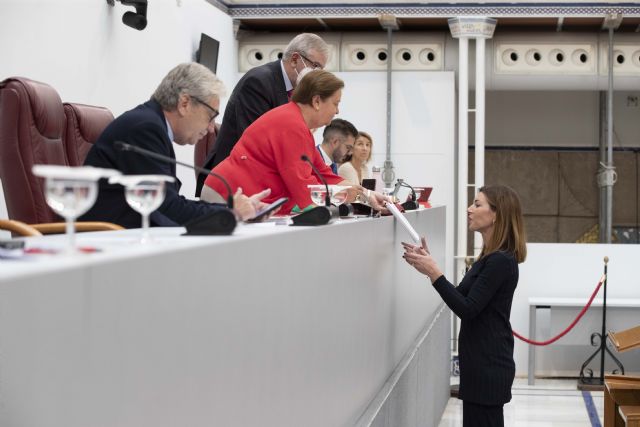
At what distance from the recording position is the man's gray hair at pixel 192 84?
3127 millimetres

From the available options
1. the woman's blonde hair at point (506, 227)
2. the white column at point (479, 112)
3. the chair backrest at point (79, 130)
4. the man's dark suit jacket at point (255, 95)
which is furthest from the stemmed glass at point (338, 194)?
the white column at point (479, 112)

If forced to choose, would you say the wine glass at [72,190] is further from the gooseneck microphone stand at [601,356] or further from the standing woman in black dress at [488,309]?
the gooseneck microphone stand at [601,356]

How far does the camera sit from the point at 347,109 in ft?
33.1

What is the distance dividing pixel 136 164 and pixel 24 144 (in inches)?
42.4

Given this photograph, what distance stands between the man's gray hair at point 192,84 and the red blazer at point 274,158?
1.08 ft

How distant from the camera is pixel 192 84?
3.13 meters

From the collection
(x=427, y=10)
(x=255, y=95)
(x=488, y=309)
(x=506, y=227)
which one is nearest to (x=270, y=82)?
(x=255, y=95)

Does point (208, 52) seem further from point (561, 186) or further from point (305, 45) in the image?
point (561, 186)

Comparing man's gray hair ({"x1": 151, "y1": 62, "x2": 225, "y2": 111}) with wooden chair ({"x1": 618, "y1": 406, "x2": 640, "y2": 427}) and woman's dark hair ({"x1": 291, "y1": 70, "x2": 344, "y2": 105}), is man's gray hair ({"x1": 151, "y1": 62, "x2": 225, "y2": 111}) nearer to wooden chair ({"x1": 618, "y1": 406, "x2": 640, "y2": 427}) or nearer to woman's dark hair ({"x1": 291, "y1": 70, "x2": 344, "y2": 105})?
woman's dark hair ({"x1": 291, "y1": 70, "x2": 344, "y2": 105})

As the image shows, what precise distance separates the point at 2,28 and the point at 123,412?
4005 mm

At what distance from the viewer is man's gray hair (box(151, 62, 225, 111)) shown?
123 inches

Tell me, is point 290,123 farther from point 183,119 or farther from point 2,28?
point 2,28

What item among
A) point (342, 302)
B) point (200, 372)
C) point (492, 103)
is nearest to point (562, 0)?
point (492, 103)

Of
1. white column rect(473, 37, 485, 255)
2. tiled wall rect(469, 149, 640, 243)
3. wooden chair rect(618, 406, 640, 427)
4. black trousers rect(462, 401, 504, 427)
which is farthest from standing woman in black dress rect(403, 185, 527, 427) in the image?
tiled wall rect(469, 149, 640, 243)
